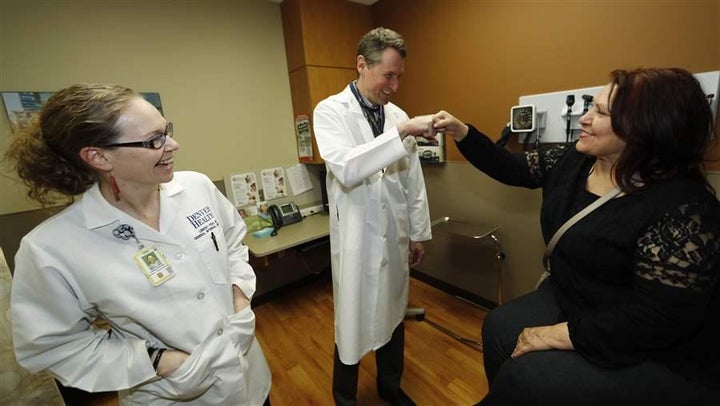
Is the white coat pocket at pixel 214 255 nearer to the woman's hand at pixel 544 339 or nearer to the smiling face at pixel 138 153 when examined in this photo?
the smiling face at pixel 138 153

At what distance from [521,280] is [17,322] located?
91.5 inches

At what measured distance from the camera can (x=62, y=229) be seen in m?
0.78

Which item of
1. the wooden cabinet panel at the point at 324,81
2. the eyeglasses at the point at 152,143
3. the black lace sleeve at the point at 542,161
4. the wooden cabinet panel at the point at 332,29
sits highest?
the wooden cabinet panel at the point at 332,29

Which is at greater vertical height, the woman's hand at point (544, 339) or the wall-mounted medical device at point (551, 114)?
the wall-mounted medical device at point (551, 114)

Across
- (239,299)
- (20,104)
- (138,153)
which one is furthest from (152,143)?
(20,104)

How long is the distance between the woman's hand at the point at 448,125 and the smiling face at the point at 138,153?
885 mm

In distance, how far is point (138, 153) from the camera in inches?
32.4

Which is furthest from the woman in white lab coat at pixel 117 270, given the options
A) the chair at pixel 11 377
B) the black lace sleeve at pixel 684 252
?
the black lace sleeve at pixel 684 252

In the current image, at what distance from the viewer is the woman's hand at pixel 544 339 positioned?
0.94 m

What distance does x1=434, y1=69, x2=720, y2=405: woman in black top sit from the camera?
791 mm

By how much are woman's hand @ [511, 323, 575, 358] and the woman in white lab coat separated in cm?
88

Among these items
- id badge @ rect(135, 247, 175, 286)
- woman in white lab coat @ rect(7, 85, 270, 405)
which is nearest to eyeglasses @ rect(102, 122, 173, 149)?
woman in white lab coat @ rect(7, 85, 270, 405)

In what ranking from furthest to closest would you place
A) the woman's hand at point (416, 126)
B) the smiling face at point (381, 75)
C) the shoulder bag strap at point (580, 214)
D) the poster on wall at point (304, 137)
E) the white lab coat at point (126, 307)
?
the poster on wall at point (304, 137) < the smiling face at point (381, 75) < the woman's hand at point (416, 126) < the shoulder bag strap at point (580, 214) < the white lab coat at point (126, 307)

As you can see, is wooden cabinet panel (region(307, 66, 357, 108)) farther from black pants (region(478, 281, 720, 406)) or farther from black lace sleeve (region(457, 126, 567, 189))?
black pants (region(478, 281, 720, 406))
